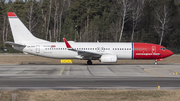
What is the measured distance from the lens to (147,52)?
36406 millimetres

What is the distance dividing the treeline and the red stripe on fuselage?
23382 millimetres

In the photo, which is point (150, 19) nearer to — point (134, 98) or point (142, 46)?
point (142, 46)

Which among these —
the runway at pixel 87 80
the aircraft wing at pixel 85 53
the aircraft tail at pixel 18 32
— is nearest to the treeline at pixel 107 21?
the aircraft tail at pixel 18 32

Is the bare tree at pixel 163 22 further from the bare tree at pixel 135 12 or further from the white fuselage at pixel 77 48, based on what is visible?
the white fuselage at pixel 77 48

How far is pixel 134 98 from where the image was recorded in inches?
550

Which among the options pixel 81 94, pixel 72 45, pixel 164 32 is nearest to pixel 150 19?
pixel 164 32

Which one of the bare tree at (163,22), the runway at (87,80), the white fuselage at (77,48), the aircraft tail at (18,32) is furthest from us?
the bare tree at (163,22)

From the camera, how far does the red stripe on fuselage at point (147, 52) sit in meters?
36.4

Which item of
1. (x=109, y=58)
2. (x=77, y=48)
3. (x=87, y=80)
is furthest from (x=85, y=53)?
(x=87, y=80)

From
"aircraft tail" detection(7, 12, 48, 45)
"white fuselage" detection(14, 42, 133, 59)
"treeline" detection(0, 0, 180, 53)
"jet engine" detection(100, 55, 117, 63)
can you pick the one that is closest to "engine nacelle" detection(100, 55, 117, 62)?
"jet engine" detection(100, 55, 117, 63)

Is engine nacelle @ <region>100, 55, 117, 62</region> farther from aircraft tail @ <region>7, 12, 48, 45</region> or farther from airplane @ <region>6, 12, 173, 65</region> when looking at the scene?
aircraft tail @ <region>7, 12, 48, 45</region>

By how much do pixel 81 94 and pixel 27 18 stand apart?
2733 inches

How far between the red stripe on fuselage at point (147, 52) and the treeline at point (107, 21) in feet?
76.7

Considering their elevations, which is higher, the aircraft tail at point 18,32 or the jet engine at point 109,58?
the aircraft tail at point 18,32
